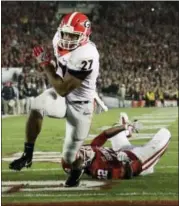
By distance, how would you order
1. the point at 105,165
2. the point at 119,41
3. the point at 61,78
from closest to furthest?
the point at 61,78
the point at 105,165
the point at 119,41

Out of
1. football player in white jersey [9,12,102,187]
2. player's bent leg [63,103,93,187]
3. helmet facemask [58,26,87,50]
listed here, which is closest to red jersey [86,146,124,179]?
player's bent leg [63,103,93,187]

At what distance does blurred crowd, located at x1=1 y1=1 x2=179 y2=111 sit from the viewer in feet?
9.14

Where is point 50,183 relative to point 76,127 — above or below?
below

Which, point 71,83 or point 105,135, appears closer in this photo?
point 71,83

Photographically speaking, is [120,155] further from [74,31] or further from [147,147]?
[74,31]

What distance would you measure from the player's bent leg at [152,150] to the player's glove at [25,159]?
545mm

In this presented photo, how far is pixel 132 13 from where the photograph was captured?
3096 millimetres

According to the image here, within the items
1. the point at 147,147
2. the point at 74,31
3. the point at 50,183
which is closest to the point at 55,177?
the point at 50,183

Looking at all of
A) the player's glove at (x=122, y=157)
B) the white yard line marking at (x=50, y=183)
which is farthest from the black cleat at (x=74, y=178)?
the player's glove at (x=122, y=157)

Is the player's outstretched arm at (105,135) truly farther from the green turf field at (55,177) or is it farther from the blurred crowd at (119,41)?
the blurred crowd at (119,41)

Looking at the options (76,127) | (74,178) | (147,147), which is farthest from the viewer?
(147,147)

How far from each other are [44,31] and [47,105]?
20.2 inches

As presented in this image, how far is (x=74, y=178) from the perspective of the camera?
2674 millimetres

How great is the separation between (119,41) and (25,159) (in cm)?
84
